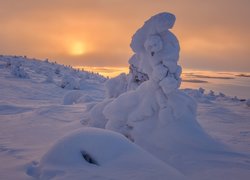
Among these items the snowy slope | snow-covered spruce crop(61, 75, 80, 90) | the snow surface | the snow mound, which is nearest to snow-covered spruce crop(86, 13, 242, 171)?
the snow surface

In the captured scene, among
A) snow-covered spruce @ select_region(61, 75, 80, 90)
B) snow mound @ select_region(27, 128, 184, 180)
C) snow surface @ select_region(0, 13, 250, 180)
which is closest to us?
snow mound @ select_region(27, 128, 184, 180)

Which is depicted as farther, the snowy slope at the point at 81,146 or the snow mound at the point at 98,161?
the snowy slope at the point at 81,146

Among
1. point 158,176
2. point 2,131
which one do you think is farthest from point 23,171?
point 2,131

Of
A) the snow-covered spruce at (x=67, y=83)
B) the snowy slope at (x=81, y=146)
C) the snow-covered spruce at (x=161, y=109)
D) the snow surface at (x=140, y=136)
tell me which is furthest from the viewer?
the snow-covered spruce at (x=67, y=83)

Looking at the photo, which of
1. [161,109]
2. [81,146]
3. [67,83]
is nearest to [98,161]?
[81,146]

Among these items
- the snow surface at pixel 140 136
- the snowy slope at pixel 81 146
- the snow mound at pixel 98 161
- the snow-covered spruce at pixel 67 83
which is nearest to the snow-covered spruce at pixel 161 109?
the snow surface at pixel 140 136

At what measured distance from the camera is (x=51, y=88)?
73.4ft

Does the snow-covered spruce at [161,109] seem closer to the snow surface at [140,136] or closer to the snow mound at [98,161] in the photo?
the snow surface at [140,136]

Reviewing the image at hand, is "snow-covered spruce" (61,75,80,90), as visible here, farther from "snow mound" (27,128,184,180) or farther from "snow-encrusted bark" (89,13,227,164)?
"snow mound" (27,128,184,180)

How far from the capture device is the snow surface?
4285 millimetres

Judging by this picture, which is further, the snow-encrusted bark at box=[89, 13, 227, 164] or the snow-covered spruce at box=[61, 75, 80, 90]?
the snow-covered spruce at box=[61, 75, 80, 90]

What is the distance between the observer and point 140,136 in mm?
7324

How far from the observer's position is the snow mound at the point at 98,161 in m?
3.97

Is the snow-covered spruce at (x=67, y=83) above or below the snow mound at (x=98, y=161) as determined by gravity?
below
